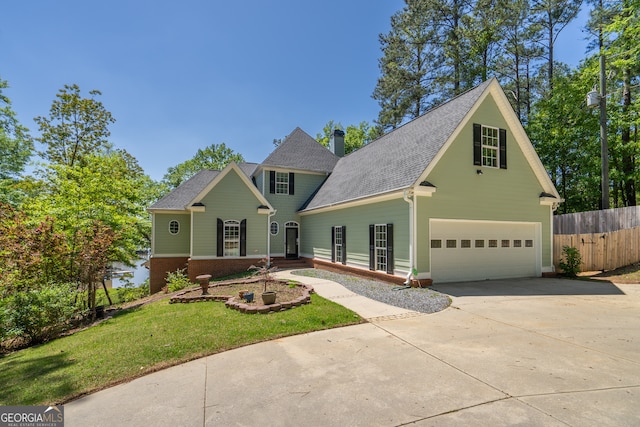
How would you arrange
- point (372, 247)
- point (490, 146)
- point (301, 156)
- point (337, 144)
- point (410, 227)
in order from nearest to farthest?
point (410, 227), point (490, 146), point (372, 247), point (301, 156), point (337, 144)

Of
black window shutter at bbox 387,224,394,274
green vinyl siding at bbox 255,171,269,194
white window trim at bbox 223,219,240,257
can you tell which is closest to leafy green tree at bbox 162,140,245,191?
green vinyl siding at bbox 255,171,269,194

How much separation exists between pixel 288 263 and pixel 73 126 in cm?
1766

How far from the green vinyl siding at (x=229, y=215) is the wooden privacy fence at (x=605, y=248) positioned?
13.9m

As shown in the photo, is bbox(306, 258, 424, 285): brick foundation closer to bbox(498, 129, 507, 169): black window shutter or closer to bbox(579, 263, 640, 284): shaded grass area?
bbox(498, 129, 507, 169): black window shutter

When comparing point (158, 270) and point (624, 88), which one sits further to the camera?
point (624, 88)

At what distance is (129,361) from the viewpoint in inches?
183

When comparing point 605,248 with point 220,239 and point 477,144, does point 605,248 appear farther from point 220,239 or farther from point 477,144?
point 220,239

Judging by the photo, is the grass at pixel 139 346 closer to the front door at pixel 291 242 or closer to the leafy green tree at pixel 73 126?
→ the front door at pixel 291 242

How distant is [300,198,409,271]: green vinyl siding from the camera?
10.3m

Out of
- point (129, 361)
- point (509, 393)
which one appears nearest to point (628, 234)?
point (509, 393)

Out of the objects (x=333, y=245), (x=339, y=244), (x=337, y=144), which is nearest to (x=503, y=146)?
(x=339, y=244)

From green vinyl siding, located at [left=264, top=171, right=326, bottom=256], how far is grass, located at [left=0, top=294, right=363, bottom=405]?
1062cm

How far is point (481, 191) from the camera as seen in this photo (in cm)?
1124

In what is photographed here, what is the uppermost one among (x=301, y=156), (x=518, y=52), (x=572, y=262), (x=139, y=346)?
(x=518, y=52)
